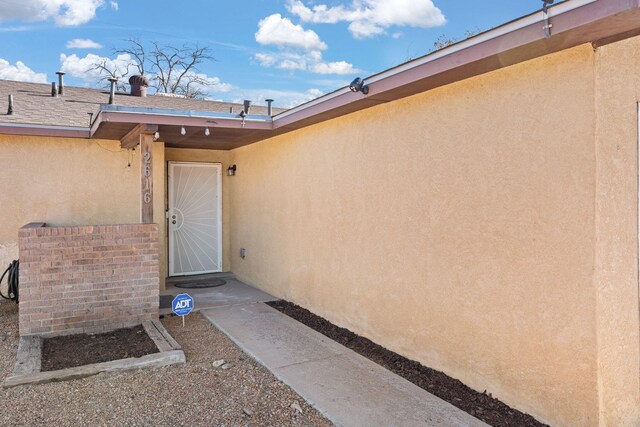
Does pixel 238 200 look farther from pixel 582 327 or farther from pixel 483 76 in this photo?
pixel 582 327

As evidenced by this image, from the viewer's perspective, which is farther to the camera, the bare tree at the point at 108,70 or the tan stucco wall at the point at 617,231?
the bare tree at the point at 108,70

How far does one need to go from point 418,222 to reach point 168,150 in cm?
593

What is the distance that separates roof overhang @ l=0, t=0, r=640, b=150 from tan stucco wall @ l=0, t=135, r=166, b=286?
51 centimetres

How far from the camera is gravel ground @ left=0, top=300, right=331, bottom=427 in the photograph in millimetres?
3344

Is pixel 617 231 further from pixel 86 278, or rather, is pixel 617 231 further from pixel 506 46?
pixel 86 278

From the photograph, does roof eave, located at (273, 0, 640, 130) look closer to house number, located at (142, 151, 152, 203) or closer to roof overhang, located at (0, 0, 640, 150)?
roof overhang, located at (0, 0, 640, 150)

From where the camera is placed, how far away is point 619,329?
3018 mm

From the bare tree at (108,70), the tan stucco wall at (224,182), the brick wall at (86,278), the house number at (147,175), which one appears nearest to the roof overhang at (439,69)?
the house number at (147,175)

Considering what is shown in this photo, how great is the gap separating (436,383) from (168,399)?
89.2 inches

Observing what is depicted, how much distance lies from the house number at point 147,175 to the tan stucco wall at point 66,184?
147 centimetres

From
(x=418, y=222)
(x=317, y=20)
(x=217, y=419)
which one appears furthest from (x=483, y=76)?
(x=317, y=20)

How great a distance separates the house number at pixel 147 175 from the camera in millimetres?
5949

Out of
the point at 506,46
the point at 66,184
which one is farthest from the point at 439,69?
the point at 66,184

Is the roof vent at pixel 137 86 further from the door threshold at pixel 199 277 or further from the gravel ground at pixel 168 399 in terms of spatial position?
the gravel ground at pixel 168 399
